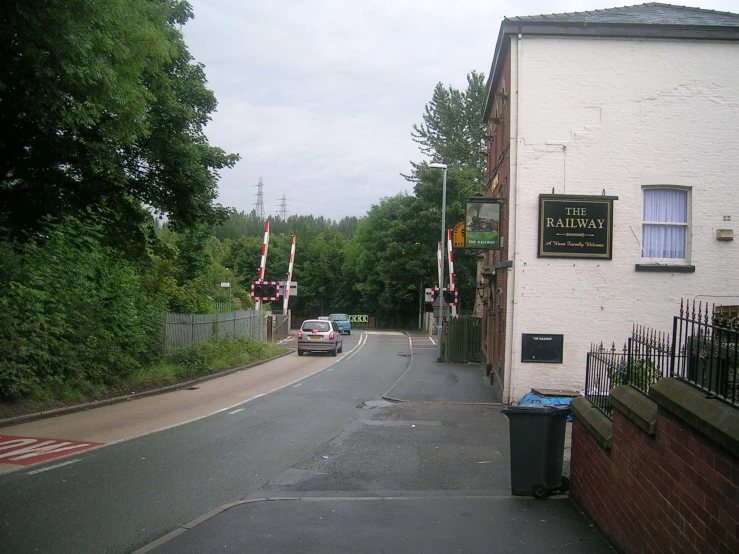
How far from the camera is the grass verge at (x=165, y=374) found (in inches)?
540

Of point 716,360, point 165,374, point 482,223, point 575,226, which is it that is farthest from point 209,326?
point 716,360

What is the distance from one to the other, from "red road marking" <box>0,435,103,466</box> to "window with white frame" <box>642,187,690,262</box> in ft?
42.5

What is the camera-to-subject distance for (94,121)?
32.3ft

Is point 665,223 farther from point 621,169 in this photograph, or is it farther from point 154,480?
point 154,480

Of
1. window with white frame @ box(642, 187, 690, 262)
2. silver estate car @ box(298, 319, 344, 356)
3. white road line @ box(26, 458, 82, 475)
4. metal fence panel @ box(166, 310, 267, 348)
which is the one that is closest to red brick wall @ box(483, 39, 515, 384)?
window with white frame @ box(642, 187, 690, 262)

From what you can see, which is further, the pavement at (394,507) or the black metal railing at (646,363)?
the pavement at (394,507)

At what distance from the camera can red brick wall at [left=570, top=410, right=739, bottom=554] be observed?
370 centimetres

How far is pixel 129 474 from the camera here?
28.7ft

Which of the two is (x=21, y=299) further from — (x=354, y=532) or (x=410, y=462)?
(x=354, y=532)

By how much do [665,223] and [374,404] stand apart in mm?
8326

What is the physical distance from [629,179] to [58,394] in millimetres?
13879

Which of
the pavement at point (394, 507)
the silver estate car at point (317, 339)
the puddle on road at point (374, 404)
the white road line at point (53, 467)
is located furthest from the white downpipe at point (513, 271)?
the silver estate car at point (317, 339)

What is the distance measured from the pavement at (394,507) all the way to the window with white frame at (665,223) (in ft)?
21.7

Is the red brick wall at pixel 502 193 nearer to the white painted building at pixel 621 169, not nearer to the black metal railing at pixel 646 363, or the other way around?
the white painted building at pixel 621 169
